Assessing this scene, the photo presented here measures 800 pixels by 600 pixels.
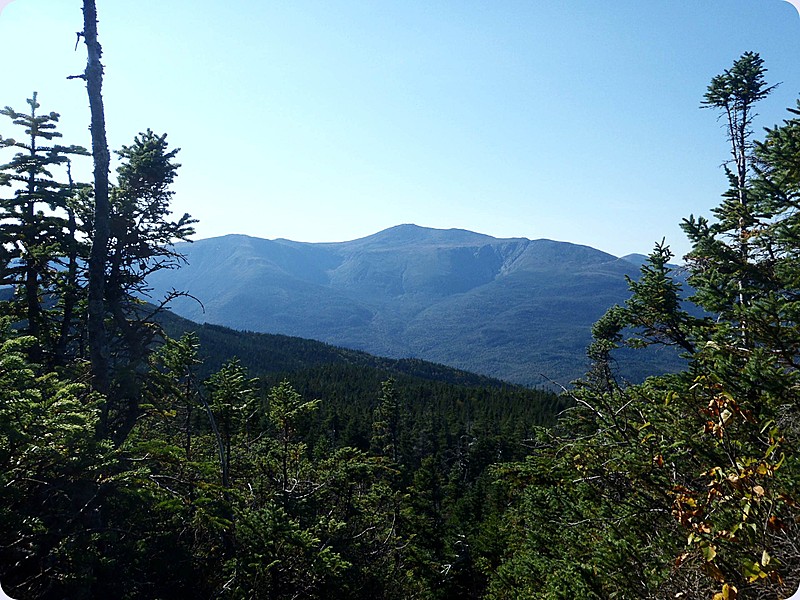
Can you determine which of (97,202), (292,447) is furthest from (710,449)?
(292,447)

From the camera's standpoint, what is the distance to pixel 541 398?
8244 cm

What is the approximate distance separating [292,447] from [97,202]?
27.5 feet

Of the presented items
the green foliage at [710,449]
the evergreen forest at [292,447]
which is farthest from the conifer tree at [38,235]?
the green foliage at [710,449]

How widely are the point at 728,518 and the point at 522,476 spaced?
15.0ft

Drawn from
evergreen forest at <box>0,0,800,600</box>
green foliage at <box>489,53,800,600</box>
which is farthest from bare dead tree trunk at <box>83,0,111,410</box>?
green foliage at <box>489,53,800,600</box>

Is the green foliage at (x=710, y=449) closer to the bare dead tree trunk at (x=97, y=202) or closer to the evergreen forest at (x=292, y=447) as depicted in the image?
the evergreen forest at (x=292, y=447)

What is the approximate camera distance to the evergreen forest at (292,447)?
4.29m

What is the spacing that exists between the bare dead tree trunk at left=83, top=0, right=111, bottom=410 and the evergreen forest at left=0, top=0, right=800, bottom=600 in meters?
0.04

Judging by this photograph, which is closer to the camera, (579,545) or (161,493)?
(161,493)

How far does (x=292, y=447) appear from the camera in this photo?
13.3 meters

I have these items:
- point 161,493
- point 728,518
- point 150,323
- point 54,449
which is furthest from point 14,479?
point 728,518

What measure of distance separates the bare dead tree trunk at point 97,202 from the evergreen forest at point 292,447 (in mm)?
36

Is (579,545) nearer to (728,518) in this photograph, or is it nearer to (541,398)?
(728,518)

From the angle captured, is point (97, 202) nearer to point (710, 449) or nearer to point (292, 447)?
point (292, 447)
